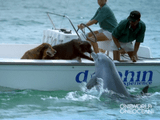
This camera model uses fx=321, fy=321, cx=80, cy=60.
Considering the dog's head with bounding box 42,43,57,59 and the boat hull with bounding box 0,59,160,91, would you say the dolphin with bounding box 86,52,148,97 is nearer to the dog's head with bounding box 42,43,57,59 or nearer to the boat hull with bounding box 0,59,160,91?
the boat hull with bounding box 0,59,160,91

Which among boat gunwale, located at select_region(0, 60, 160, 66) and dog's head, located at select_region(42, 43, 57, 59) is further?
dog's head, located at select_region(42, 43, 57, 59)

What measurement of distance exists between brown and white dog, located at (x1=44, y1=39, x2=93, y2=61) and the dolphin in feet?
1.27

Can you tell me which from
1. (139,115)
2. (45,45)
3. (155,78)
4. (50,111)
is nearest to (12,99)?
(50,111)

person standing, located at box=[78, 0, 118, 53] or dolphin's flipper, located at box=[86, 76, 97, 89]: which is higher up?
person standing, located at box=[78, 0, 118, 53]

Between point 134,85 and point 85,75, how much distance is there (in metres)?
1.13

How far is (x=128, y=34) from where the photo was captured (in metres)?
6.47

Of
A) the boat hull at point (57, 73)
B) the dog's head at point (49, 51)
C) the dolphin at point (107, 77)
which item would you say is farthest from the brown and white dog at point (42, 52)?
the dolphin at point (107, 77)

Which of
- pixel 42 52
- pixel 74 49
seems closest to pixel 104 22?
pixel 74 49

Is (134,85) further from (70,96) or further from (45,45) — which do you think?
(45,45)

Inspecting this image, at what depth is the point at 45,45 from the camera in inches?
253

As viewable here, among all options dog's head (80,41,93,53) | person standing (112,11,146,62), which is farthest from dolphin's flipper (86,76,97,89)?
person standing (112,11,146,62)

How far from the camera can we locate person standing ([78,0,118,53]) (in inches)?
264

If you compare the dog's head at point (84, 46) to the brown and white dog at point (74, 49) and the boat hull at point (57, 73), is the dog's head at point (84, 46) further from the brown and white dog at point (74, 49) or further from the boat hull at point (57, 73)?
the boat hull at point (57, 73)

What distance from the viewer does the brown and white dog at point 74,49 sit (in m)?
6.32
